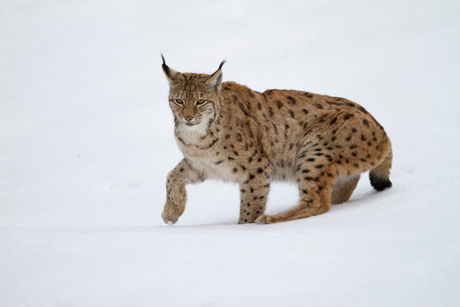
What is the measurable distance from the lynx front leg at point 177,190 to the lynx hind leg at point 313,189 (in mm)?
917

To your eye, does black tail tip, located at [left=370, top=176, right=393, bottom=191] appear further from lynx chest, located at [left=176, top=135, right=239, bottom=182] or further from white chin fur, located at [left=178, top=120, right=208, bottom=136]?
white chin fur, located at [left=178, top=120, right=208, bottom=136]

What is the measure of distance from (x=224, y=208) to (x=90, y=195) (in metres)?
2.19

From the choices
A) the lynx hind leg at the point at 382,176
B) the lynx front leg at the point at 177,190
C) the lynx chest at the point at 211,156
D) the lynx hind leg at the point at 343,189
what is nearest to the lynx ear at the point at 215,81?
the lynx chest at the point at 211,156

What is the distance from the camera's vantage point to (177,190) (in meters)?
5.05

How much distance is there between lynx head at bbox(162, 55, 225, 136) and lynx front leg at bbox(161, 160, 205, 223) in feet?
1.63

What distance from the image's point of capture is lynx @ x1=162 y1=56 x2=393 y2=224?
478 cm

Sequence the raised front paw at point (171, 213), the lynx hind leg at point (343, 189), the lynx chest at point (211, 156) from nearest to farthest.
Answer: the lynx chest at point (211, 156), the raised front paw at point (171, 213), the lynx hind leg at point (343, 189)

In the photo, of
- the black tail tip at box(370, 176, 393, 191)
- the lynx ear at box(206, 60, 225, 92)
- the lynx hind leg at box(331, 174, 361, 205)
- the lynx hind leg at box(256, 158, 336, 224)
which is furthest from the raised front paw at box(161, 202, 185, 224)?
the black tail tip at box(370, 176, 393, 191)

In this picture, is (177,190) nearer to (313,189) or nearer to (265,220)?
(265,220)

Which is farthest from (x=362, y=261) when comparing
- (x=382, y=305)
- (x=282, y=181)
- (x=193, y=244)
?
(x=282, y=181)

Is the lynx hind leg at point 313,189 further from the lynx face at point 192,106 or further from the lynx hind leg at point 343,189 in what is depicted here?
the lynx face at point 192,106

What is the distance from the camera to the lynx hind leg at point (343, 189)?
204 inches

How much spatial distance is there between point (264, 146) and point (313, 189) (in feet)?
2.22

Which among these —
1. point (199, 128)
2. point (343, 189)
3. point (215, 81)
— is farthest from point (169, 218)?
point (343, 189)
